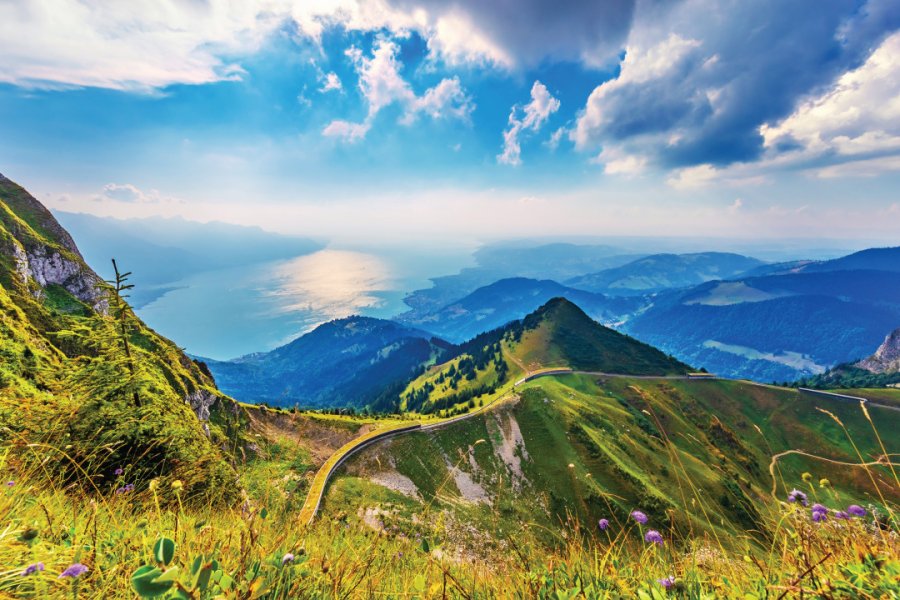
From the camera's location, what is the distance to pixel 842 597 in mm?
2754

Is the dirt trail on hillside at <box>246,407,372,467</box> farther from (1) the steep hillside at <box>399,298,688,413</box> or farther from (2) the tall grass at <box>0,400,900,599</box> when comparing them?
(2) the tall grass at <box>0,400,900,599</box>

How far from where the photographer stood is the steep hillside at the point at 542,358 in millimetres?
112688

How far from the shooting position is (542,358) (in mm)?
117812

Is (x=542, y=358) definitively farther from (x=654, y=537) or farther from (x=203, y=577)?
(x=203, y=577)

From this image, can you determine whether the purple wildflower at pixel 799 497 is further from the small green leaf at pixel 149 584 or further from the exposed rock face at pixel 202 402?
Answer: the exposed rock face at pixel 202 402

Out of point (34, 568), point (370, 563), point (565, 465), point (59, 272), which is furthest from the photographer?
point (59, 272)

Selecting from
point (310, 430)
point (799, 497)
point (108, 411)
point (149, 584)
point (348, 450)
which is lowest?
point (310, 430)

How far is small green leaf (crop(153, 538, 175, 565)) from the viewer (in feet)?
6.09

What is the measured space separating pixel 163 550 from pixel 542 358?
4781 inches

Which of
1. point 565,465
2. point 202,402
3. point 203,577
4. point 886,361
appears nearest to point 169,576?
point 203,577

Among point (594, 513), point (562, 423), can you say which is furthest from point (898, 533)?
point (562, 423)

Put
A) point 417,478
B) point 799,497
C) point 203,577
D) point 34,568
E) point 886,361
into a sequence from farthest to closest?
point 886,361, point 417,478, point 799,497, point 34,568, point 203,577

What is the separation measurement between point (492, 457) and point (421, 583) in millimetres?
54768

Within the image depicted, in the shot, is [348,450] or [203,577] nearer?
[203,577]
